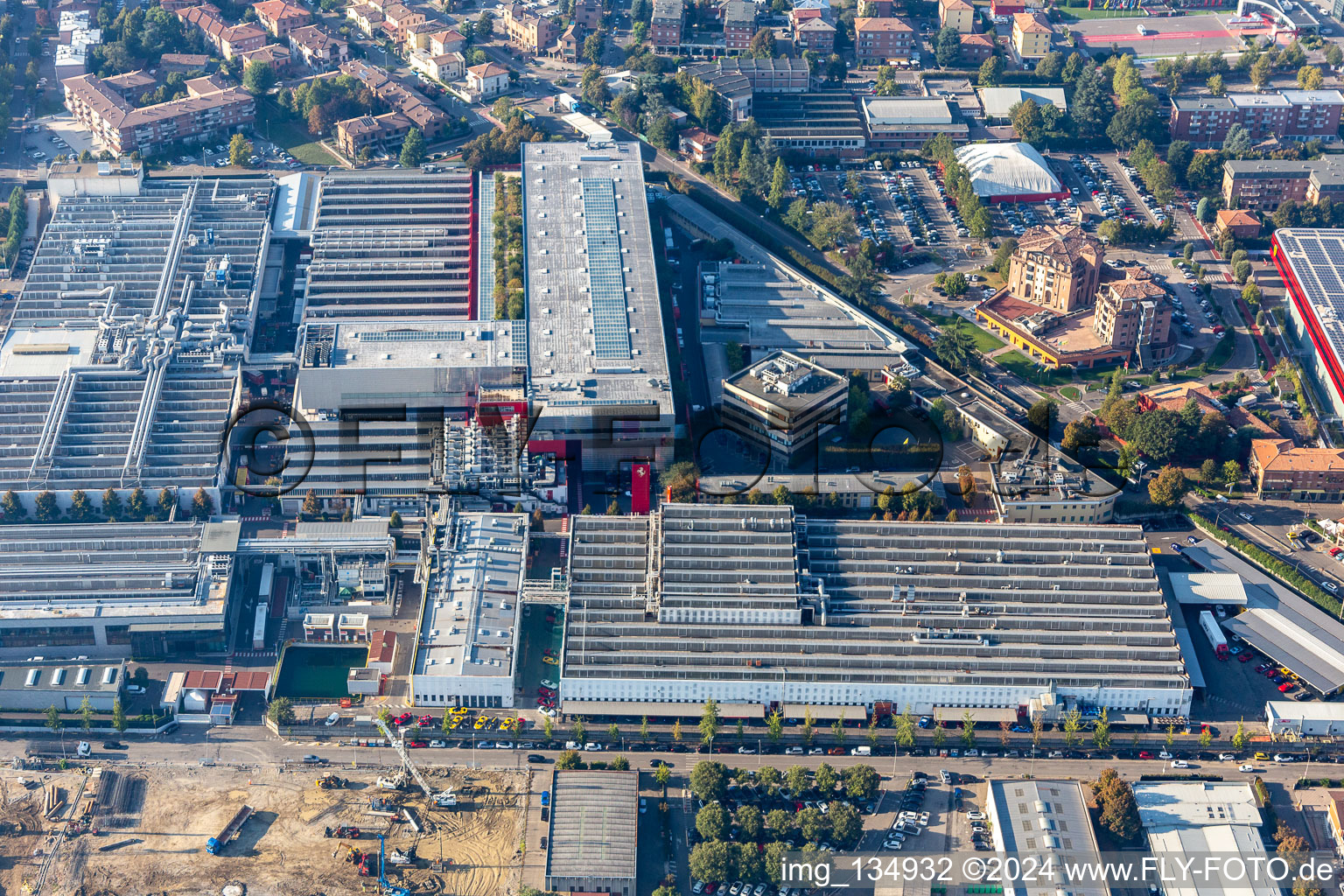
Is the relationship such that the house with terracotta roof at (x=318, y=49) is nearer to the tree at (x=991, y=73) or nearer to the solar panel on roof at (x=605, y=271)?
the solar panel on roof at (x=605, y=271)

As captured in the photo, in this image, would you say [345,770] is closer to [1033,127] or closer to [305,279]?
[305,279]

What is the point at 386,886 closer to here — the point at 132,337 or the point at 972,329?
the point at 132,337

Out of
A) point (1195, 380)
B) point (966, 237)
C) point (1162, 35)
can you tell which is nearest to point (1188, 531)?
point (1195, 380)

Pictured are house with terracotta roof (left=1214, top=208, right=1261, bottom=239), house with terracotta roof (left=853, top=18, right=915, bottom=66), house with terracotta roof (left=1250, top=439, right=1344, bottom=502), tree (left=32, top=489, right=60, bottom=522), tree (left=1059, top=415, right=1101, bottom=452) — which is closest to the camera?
tree (left=32, top=489, right=60, bottom=522)

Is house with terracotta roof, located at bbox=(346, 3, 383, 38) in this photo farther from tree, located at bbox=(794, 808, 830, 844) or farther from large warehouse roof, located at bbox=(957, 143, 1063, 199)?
tree, located at bbox=(794, 808, 830, 844)

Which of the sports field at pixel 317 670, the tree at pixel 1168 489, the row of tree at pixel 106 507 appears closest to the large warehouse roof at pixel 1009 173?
the tree at pixel 1168 489

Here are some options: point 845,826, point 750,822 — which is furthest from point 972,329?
point 750,822

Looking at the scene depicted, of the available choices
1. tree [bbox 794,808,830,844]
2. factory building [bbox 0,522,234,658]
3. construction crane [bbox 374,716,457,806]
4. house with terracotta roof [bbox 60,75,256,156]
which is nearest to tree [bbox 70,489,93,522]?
factory building [bbox 0,522,234,658]
